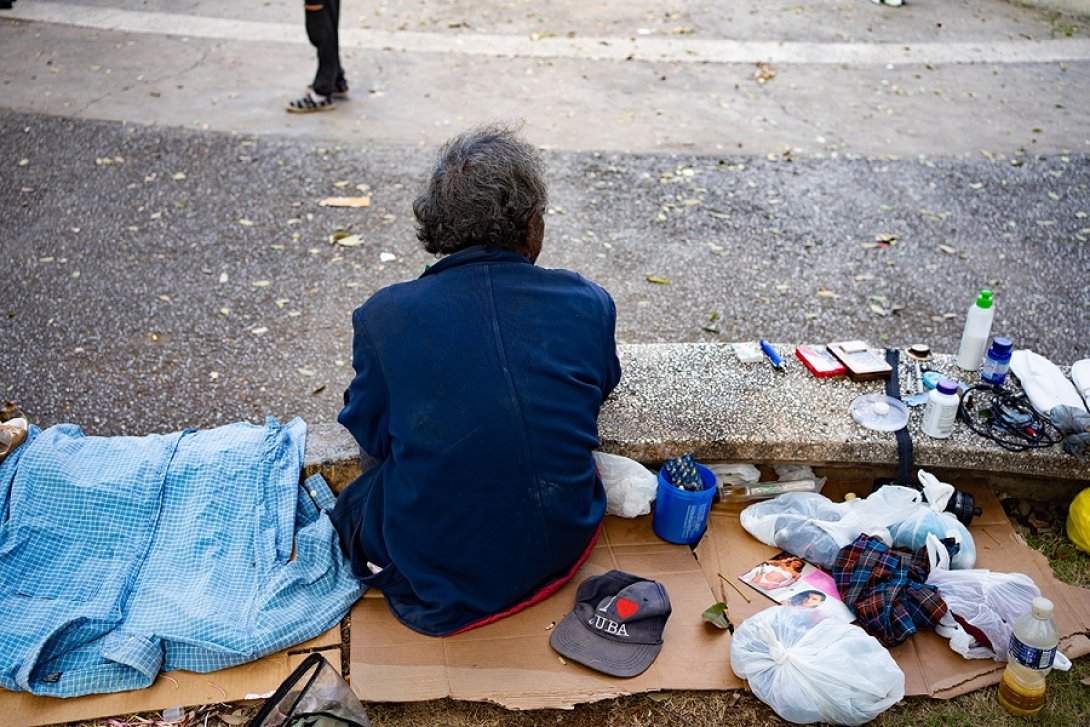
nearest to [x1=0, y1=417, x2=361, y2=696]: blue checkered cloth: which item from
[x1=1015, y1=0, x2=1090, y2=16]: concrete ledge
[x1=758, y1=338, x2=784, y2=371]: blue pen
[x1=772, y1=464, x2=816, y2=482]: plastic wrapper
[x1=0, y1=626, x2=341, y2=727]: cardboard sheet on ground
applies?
[x1=0, y1=626, x2=341, y2=727]: cardboard sheet on ground

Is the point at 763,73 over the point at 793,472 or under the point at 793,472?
over

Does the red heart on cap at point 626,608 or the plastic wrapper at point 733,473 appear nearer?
the red heart on cap at point 626,608

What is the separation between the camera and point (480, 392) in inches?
109

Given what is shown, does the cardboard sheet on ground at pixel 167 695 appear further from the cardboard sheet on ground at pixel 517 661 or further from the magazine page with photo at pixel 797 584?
the magazine page with photo at pixel 797 584

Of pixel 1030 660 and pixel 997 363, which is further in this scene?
pixel 997 363

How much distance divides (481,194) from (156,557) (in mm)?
1590

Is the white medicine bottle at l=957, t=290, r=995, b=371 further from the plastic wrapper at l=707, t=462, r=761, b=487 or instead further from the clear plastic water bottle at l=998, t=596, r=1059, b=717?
the clear plastic water bottle at l=998, t=596, r=1059, b=717

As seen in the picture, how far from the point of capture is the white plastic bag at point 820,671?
9.04 feet

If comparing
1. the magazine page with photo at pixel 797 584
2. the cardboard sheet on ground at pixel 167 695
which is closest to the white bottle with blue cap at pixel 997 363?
the magazine page with photo at pixel 797 584

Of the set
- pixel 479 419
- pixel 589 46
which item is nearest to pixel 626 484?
pixel 479 419

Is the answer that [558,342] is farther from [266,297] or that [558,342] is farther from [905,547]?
[266,297]

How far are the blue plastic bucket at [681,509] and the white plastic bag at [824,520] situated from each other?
0.74 ft

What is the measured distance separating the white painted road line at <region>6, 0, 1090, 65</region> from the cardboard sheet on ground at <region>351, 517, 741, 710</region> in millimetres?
6291

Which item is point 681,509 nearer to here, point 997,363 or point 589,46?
point 997,363
